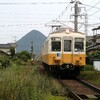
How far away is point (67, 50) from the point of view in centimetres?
2339

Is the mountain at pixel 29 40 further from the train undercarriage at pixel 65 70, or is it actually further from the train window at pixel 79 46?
the train window at pixel 79 46

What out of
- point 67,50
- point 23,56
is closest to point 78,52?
point 67,50

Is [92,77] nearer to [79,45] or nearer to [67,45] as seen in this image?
[79,45]

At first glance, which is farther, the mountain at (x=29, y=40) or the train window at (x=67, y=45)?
the mountain at (x=29, y=40)

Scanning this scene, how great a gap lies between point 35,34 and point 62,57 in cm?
13596

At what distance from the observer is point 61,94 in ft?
48.2

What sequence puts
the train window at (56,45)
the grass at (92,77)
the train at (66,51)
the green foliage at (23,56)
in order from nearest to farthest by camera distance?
1. the grass at (92,77)
2. the train at (66,51)
3. the train window at (56,45)
4. the green foliage at (23,56)

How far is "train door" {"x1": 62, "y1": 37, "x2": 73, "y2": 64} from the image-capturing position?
23.2 metres

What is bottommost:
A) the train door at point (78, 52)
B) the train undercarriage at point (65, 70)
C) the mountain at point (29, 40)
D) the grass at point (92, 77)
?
the grass at point (92, 77)

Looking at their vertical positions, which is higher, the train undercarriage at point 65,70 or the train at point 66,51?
the train at point 66,51

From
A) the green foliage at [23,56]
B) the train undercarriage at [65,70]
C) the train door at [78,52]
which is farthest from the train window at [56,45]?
the green foliage at [23,56]

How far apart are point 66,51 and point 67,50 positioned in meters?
0.10

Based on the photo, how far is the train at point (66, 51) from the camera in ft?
76.3

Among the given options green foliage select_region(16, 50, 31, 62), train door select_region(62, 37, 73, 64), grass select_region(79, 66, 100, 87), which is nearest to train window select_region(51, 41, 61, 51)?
train door select_region(62, 37, 73, 64)
